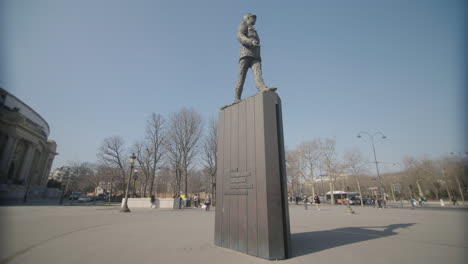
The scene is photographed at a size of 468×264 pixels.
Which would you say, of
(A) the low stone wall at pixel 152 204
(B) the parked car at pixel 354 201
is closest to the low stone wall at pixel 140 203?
(A) the low stone wall at pixel 152 204

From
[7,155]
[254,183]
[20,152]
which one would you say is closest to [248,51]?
[254,183]

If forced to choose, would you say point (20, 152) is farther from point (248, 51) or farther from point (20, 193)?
point (248, 51)

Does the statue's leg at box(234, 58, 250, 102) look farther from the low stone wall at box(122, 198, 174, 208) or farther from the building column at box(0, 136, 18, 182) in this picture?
the building column at box(0, 136, 18, 182)

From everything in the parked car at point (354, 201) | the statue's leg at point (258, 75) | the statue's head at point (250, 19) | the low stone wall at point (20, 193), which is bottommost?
the parked car at point (354, 201)

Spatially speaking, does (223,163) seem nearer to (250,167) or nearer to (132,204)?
(250,167)

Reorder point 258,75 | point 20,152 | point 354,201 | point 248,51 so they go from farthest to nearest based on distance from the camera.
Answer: point 20,152, point 354,201, point 248,51, point 258,75

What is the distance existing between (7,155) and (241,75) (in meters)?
51.1

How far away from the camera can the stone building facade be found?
34500 millimetres

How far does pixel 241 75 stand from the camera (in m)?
6.16

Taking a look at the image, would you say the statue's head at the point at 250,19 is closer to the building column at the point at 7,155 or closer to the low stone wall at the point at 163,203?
the low stone wall at the point at 163,203

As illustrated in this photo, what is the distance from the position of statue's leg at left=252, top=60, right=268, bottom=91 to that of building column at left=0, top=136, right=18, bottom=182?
48.9m

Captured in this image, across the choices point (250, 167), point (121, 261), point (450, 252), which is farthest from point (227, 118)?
point (450, 252)

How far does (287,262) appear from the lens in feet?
12.3

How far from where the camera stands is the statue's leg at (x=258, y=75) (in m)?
5.54
